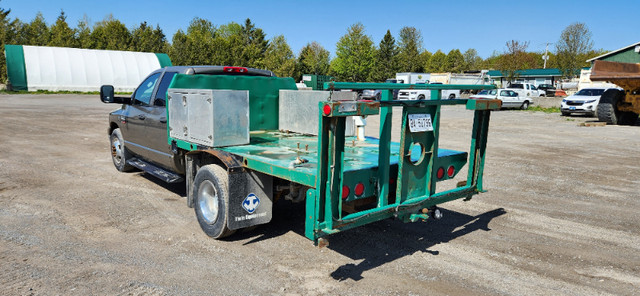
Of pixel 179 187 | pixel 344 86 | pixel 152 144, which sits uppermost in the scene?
pixel 344 86

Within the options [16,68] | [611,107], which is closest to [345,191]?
[611,107]

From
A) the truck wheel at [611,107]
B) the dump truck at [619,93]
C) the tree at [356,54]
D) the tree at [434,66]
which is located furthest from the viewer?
the tree at [434,66]

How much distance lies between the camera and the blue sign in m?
4.43

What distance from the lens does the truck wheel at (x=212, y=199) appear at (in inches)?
175

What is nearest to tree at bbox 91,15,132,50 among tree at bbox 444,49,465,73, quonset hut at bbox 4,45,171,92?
quonset hut at bbox 4,45,171,92

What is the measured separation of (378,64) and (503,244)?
6028 centimetres

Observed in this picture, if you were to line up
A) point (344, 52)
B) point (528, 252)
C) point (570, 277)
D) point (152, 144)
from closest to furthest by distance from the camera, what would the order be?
point (570, 277)
point (528, 252)
point (152, 144)
point (344, 52)

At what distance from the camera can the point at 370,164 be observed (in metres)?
4.25

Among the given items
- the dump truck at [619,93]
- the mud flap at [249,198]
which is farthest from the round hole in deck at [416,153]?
the dump truck at [619,93]

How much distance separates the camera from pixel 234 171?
4.32 metres

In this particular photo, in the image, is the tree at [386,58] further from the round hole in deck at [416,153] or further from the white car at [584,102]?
the round hole in deck at [416,153]

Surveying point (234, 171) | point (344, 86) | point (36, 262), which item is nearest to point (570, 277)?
point (344, 86)

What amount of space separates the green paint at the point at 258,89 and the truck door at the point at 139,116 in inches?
45.0

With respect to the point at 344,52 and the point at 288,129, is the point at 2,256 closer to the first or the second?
the point at 288,129
